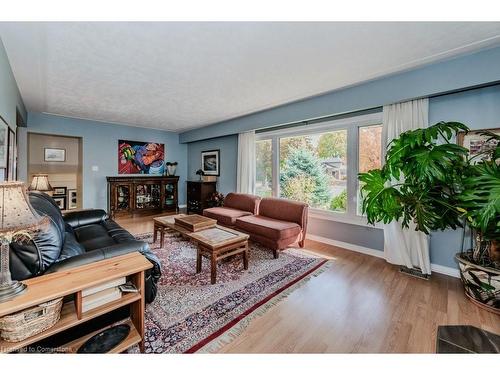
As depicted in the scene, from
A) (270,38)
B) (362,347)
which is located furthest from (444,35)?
(362,347)

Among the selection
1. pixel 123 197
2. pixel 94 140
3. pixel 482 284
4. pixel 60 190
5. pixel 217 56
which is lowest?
pixel 482 284

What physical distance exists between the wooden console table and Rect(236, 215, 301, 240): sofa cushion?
1843 mm

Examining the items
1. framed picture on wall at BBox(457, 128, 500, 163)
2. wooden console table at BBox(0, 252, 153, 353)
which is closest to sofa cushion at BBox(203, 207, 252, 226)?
wooden console table at BBox(0, 252, 153, 353)

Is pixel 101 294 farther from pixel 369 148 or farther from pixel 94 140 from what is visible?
pixel 94 140

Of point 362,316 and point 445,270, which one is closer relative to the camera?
point 362,316

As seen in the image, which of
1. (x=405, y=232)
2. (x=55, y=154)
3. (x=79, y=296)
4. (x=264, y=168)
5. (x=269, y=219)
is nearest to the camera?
(x=79, y=296)

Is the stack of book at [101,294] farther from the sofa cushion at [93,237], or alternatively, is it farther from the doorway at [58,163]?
the doorway at [58,163]

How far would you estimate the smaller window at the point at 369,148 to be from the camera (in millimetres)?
3123

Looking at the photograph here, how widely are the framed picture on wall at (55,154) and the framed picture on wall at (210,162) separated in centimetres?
362

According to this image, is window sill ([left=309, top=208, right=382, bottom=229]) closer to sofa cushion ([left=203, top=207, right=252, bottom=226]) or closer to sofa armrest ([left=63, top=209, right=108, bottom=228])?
sofa cushion ([left=203, top=207, right=252, bottom=226])

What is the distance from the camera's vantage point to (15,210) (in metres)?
1.04

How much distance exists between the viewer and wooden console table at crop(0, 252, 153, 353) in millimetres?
1043

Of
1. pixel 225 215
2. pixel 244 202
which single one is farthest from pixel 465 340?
pixel 244 202

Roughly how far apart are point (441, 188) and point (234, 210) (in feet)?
10.1
